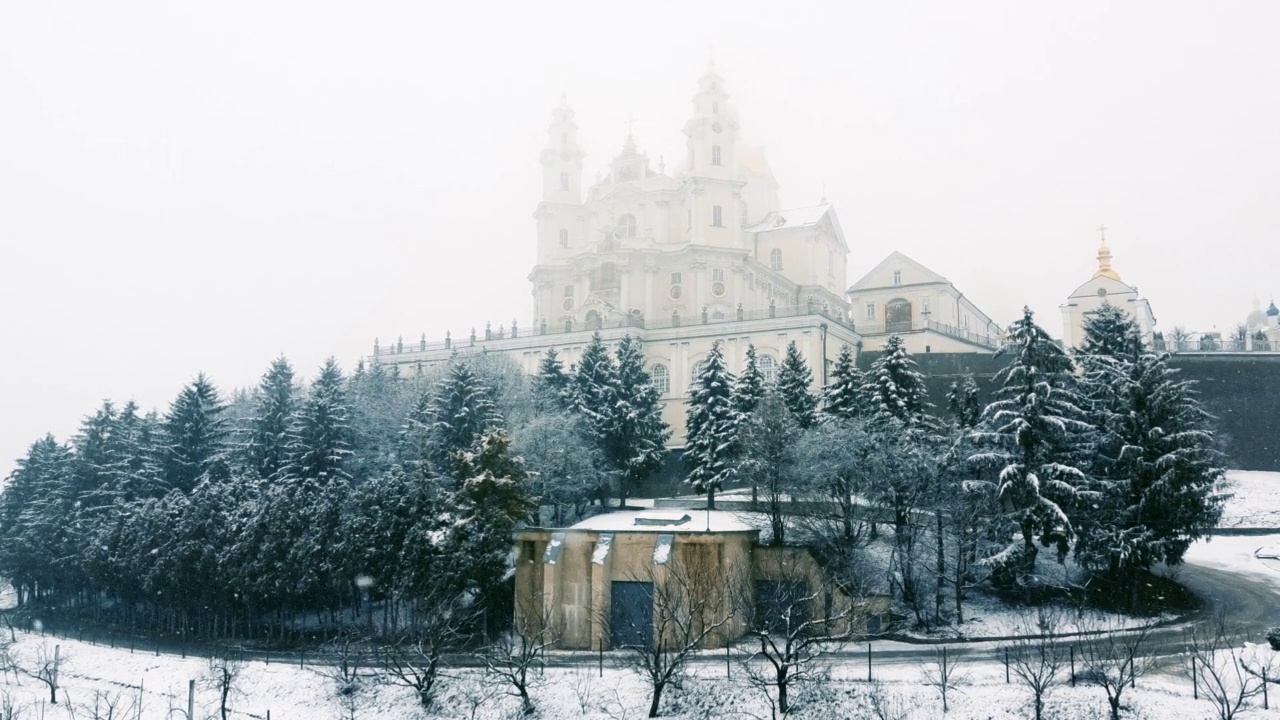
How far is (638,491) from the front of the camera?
Result: 43.5 metres

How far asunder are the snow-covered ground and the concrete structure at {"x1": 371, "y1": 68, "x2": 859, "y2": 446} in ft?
69.1

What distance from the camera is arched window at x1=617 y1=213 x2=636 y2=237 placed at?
217 feet

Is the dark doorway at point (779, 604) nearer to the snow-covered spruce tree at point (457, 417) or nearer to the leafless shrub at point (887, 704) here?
the leafless shrub at point (887, 704)

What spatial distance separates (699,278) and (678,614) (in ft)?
121

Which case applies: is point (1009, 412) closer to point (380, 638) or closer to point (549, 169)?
point (380, 638)

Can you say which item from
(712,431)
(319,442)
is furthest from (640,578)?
(319,442)

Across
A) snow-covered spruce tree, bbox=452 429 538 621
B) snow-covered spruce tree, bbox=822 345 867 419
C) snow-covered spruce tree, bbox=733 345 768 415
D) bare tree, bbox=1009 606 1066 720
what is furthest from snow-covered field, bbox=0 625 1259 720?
snow-covered spruce tree, bbox=733 345 768 415

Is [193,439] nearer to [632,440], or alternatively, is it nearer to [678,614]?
[632,440]

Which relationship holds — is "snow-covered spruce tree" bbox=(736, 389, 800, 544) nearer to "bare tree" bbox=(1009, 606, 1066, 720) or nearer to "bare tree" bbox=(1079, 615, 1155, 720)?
"bare tree" bbox=(1009, 606, 1066, 720)

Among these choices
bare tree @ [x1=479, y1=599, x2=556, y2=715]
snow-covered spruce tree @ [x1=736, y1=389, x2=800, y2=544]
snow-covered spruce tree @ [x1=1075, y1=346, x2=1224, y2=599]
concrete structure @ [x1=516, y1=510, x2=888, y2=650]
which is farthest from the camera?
snow-covered spruce tree @ [x1=736, y1=389, x2=800, y2=544]

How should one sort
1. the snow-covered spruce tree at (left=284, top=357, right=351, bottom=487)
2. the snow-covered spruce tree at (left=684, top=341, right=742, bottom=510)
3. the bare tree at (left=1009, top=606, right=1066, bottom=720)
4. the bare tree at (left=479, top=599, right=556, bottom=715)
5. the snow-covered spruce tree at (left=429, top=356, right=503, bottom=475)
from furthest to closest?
the snow-covered spruce tree at (left=684, top=341, right=742, bottom=510) < the snow-covered spruce tree at (left=284, top=357, right=351, bottom=487) < the snow-covered spruce tree at (left=429, top=356, right=503, bottom=475) < the bare tree at (left=479, top=599, right=556, bottom=715) < the bare tree at (left=1009, top=606, right=1066, bottom=720)

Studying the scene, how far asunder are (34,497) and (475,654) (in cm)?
2989

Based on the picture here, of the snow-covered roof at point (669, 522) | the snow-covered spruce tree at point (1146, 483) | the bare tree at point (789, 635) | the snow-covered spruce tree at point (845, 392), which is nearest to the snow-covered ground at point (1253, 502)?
the snow-covered spruce tree at point (1146, 483)

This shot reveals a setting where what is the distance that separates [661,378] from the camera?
5753 cm
